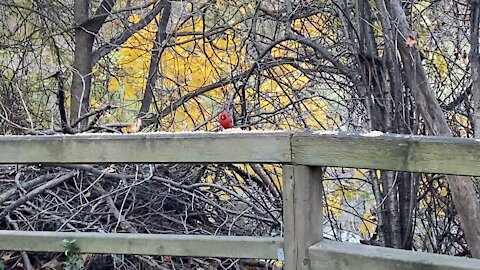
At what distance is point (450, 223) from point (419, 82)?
3.50ft

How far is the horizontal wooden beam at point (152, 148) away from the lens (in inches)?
94.9

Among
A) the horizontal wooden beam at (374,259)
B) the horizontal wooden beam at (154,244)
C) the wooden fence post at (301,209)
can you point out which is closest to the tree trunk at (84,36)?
the horizontal wooden beam at (154,244)

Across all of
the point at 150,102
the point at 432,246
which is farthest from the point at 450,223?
the point at 150,102

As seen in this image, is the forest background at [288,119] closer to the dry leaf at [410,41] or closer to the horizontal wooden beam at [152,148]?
the dry leaf at [410,41]

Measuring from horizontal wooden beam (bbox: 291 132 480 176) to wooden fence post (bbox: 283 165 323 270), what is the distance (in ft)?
0.19

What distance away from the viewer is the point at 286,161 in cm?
237

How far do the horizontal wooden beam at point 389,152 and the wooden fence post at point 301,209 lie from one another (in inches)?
2.3

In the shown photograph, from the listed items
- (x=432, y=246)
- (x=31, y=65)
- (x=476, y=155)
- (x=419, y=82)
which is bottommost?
(x=432, y=246)

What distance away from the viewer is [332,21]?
5000 mm

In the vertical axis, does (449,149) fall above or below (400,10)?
below

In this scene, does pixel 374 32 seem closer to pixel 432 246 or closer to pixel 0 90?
pixel 432 246

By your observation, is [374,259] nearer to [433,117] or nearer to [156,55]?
[433,117]

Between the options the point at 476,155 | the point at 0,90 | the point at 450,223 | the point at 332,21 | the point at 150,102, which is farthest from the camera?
the point at 150,102

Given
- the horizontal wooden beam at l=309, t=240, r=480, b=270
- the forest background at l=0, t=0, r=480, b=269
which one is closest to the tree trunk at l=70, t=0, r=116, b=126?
the forest background at l=0, t=0, r=480, b=269
